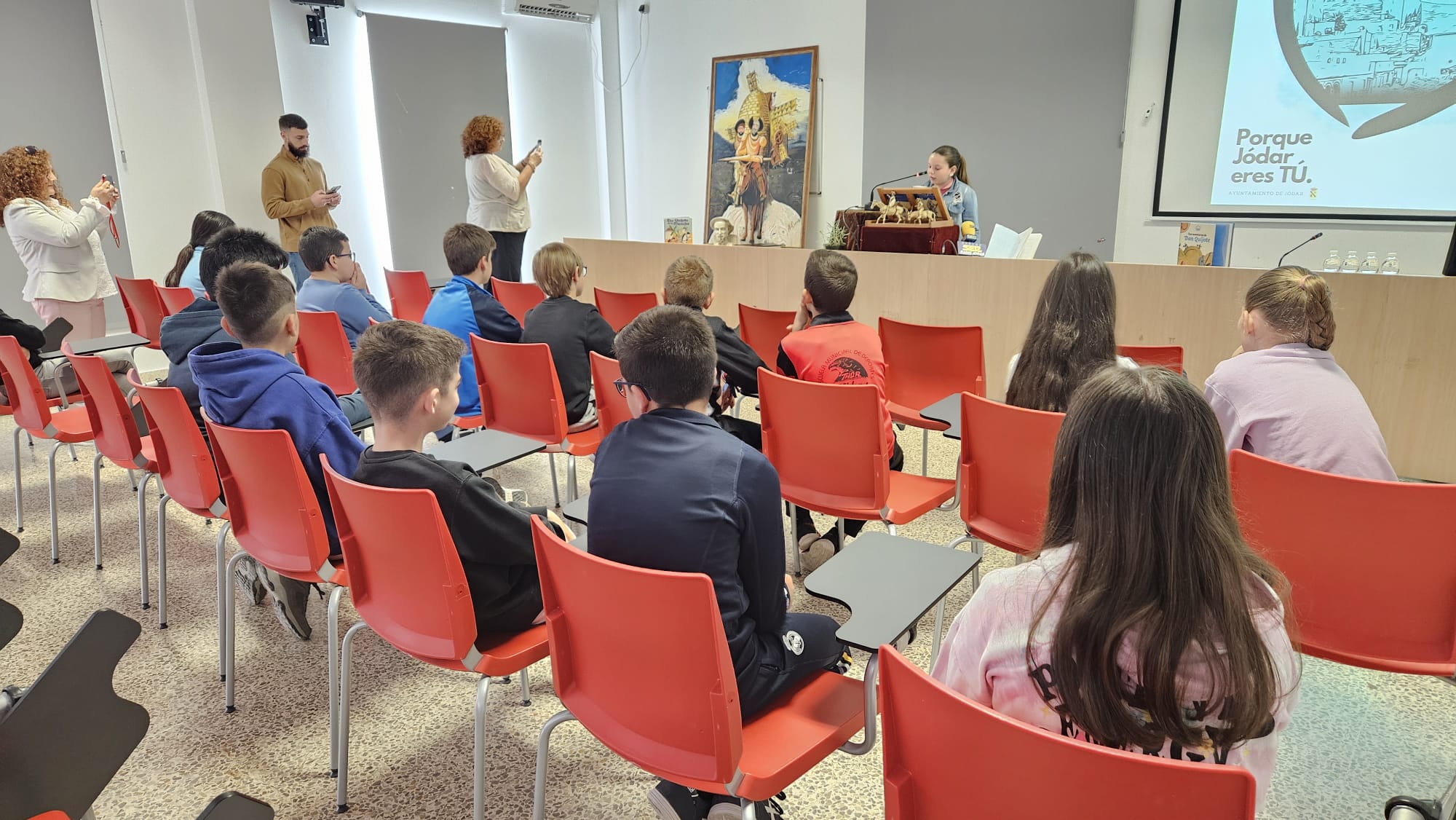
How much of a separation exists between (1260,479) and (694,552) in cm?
120

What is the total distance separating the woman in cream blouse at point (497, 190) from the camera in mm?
5723

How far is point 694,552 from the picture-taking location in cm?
142

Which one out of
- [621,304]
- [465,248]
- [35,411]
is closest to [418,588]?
[465,248]

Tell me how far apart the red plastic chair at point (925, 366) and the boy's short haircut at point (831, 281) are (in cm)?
58

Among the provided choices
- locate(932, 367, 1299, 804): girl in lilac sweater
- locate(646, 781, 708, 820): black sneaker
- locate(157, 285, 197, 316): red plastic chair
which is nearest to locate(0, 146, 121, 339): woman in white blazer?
locate(157, 285, 197, 316): red plastic chair

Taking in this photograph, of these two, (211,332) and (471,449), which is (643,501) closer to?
(471,449)

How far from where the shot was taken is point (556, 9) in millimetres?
8039

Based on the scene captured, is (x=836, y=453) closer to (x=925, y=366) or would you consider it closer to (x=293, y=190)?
(x=925, y=366)

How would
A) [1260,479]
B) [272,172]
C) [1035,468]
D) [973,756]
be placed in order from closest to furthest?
[973,756]
[1260,479]
[1035,468]
[272,172]

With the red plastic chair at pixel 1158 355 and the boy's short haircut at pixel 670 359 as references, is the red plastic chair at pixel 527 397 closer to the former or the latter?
Answer: the boy's short haircut at pixel 670 359

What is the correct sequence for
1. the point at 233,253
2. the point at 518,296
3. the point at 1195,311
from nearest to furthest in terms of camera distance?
the point at 233,253
the point at 1195,311
the point at 518,296

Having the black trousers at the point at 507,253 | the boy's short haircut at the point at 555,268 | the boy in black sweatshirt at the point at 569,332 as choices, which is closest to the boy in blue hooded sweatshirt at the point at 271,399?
the boy in black sweatshirt at the point at 569,332

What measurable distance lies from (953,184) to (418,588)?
15.5 feet

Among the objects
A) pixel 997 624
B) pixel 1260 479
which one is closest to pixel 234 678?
pixel 997 624
